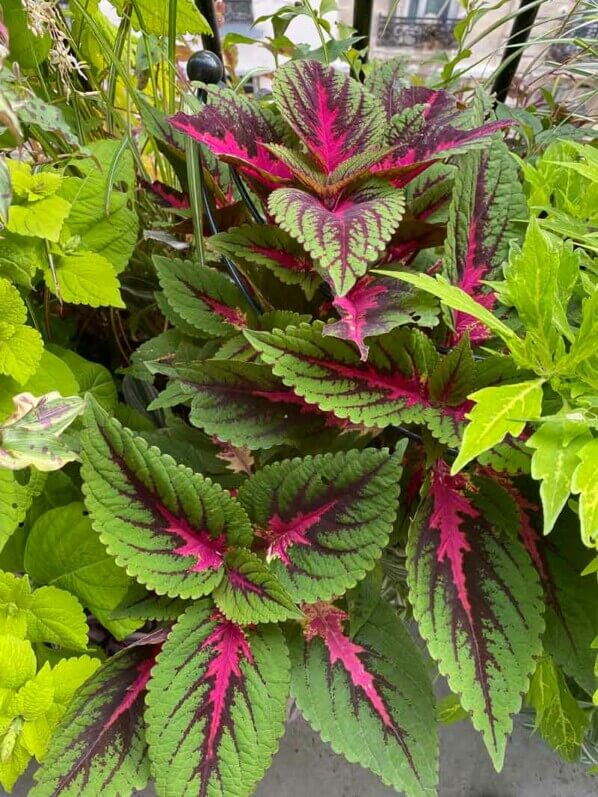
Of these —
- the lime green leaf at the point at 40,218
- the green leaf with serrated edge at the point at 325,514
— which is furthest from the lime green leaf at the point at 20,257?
the green leaf with serrated edge at the point at 325,514

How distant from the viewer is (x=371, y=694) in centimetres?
43

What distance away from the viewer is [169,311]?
54 centimetres

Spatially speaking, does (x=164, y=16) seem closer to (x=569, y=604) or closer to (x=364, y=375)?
(x=364, y=375)

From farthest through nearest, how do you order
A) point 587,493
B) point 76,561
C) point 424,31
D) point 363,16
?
point 424,31, point 363,16, point 76,561, point 587,493

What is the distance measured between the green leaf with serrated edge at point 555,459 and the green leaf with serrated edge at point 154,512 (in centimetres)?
20

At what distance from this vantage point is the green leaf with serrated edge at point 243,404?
0.44 m

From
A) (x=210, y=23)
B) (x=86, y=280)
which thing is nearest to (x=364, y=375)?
(x=86, y=280)

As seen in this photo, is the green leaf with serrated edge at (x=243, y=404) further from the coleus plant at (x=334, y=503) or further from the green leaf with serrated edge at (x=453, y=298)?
→ the green leaf with serrated edge at (x=453, y=298)

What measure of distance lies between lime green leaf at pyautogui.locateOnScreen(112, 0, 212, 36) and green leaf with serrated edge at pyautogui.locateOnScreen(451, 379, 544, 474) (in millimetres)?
476

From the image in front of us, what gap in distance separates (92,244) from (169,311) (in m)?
0.09

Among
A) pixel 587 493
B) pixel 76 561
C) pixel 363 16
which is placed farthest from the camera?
pixel 363 16

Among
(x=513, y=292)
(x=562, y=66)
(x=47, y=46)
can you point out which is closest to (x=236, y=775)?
(x=513, y=292)

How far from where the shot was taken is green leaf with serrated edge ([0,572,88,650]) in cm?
48

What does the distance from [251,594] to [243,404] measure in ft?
0.42
